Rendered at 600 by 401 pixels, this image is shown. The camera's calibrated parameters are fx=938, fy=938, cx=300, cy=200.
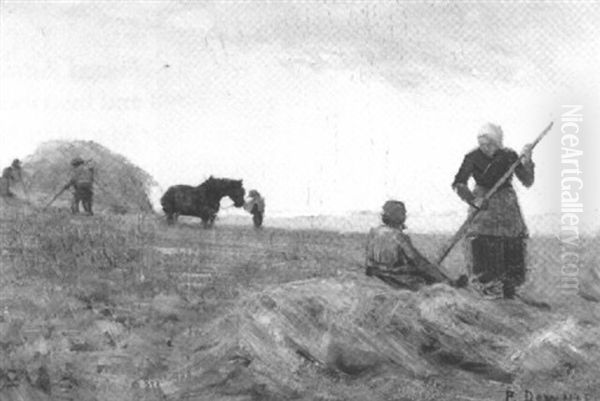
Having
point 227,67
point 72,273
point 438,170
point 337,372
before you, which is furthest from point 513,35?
point 72,273

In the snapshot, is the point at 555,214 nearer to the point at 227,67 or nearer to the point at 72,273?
the point at 227,67

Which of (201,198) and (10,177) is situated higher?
(10,177)

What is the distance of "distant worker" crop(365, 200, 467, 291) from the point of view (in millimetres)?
8445

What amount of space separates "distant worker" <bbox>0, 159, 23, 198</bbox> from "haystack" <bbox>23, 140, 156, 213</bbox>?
0.13 m

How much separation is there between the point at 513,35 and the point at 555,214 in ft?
6.51

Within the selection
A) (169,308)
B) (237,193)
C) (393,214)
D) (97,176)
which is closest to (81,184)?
(97,176)

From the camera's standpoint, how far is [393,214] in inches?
332

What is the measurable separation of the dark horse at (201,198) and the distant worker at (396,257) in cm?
254

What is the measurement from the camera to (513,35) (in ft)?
33.0

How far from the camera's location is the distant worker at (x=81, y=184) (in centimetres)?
1116

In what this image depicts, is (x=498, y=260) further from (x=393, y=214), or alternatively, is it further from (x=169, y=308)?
(x=169, y=308)

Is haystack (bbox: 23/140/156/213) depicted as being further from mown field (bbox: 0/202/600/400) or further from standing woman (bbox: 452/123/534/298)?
standing woman (bbox: 452/123/534/298)

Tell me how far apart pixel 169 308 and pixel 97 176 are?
467 cm

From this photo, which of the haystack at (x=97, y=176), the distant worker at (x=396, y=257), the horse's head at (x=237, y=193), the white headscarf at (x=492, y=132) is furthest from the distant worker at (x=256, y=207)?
the white headscarf at (x=492, y=132)
